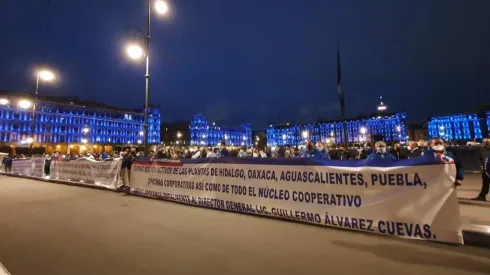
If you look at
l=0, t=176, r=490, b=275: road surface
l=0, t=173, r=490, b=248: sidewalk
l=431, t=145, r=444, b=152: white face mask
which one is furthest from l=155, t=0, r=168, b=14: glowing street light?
l=0, t=173, r=490, b=248: sidewalk

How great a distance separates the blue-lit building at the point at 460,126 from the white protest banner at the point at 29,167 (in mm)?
152797

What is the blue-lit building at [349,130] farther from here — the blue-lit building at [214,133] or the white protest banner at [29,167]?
the white protest banner at [29,167]

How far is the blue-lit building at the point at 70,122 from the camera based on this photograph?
88562 mm

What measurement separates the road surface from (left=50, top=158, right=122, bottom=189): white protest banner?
606 centimetres

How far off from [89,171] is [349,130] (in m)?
151

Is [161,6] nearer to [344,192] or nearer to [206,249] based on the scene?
[344,192]

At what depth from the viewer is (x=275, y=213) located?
25.0 ft

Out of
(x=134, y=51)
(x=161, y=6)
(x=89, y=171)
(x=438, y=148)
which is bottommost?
(x=89, y=171)

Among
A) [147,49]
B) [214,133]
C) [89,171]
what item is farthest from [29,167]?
[214,133]

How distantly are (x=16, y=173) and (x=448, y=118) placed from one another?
6238 inches

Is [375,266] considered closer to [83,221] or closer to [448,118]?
[83,221]

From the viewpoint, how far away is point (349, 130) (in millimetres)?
154125

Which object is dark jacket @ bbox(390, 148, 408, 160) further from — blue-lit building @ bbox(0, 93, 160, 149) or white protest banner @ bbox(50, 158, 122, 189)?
blue-lit building @ bbox(0, 93, 160, 149)

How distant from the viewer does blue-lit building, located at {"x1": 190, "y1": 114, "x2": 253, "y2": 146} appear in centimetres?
14738
